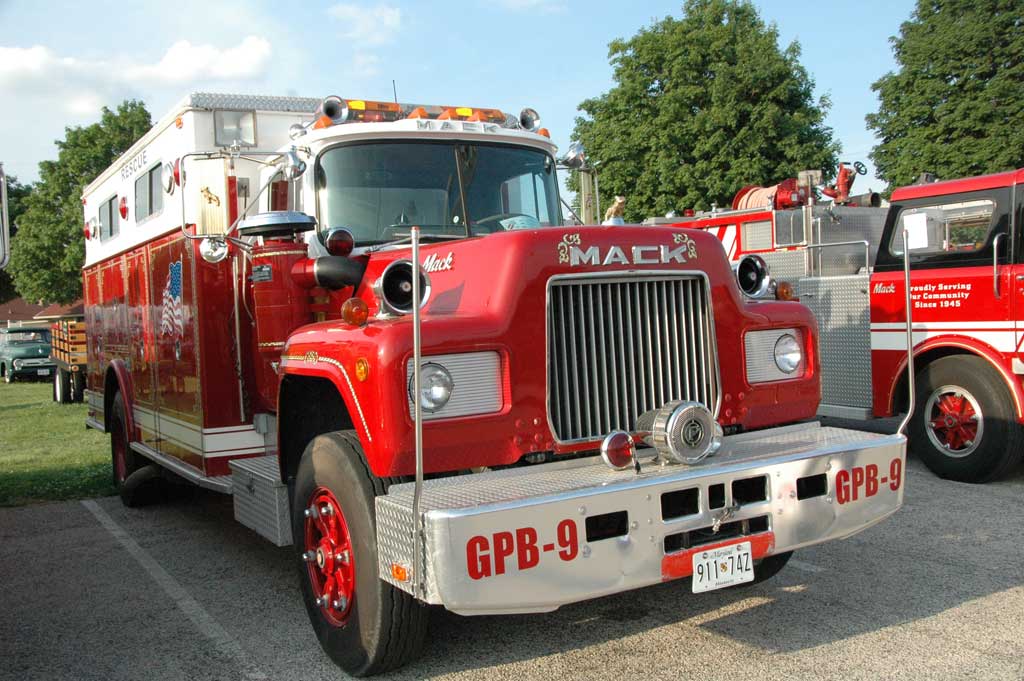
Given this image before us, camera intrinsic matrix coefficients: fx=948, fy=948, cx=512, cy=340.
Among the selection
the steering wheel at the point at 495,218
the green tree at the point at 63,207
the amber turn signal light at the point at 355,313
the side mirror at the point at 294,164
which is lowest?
the amber turn signal light at the point at 355,313

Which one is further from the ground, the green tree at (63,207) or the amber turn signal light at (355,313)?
the green tree at (63,207)

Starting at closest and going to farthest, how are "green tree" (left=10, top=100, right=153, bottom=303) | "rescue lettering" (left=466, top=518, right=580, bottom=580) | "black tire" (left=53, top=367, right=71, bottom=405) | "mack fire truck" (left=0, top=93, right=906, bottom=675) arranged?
"rescue lettering" (left=466, top=518, right=580, bottom=580) < "mack fire truck" (left=0, top=93, right=906, bottom=675) < "black tire" (left=53, top=367, right=71, bottom=405) < "green tree" (left=10, top=100, right=153, bottom=303)

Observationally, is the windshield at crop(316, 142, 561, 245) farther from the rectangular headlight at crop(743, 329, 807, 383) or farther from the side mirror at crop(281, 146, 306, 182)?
the rectangular headlight at crop(743, 329, 807, 383)

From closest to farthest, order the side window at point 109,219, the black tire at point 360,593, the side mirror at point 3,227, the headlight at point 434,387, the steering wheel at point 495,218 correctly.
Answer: the headlight at point 434,387 → the black tire at point 360,593 → the steering wheel at point 495,218 → the side mirror at point 3,227 → the side window at point 109,219

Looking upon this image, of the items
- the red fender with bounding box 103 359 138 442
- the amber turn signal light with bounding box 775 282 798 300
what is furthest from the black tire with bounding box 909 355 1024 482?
the red fender with bounding box 103 359 138 442

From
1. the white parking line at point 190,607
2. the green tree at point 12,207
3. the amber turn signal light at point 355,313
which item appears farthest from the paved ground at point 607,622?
the green tree at point 12,207

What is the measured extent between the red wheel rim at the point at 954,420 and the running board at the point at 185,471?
5.85 metres

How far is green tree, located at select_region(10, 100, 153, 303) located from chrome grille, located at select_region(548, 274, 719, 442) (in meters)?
41.8

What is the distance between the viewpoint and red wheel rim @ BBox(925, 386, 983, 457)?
7.84 meters

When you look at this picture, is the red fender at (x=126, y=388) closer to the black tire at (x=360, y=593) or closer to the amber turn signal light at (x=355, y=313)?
the black tire at (x=360, y=593)

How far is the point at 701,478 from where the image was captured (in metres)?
3.65

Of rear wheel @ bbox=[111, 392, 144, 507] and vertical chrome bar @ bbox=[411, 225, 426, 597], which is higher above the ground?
vertical chrome bar @ bbox=[411, 225, 426, 597]

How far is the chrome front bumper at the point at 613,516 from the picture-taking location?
128 inches

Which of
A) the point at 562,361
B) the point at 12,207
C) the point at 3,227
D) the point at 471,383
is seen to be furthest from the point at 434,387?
the point at 12,207
